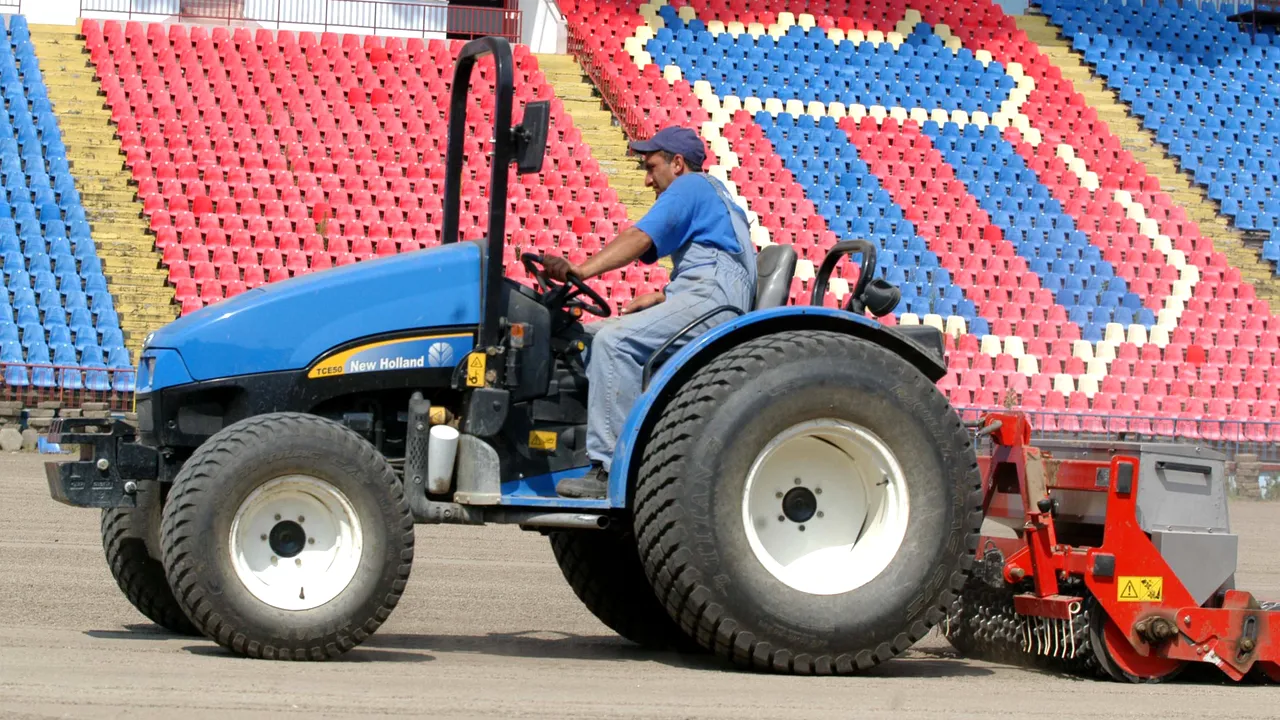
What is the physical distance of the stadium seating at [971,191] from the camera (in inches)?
775

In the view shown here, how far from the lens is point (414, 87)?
22.2 meters

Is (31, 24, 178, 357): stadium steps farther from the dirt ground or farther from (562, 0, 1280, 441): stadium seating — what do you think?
the dirt ground

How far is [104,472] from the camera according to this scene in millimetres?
5277

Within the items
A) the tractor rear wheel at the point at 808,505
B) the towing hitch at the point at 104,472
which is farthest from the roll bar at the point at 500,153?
the towing hitch at the point at 104,472

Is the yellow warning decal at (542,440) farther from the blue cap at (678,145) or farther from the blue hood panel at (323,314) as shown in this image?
the blue cap at (678,145)

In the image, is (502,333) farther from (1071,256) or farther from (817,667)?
(1071,256)

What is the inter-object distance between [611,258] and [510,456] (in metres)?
0.75

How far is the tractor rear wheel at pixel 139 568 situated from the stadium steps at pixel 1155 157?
1929cm

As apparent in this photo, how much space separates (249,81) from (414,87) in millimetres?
2170

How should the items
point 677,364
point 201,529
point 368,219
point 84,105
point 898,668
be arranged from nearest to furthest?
point 201,529 → point 677,364 → point 898,668 → point 368,219 → point 84,105

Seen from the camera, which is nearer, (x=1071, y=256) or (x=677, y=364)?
(x=677, y=364)

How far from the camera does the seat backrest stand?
5887 millimetres

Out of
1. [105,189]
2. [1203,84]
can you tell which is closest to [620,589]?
[105,189]

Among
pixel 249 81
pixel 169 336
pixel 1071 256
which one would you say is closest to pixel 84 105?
pixel 249 81
